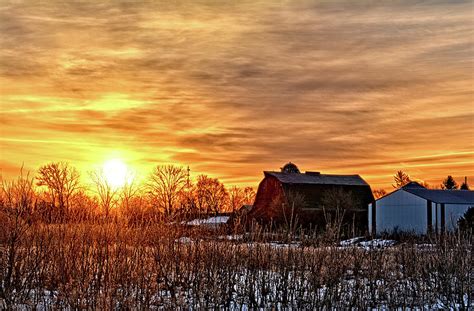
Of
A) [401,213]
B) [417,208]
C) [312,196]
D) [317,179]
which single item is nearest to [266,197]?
[312,196]

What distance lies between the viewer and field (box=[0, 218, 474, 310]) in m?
11.8

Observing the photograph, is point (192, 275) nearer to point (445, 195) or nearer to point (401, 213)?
point (401, 213)

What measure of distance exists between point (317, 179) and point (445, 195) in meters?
12.0

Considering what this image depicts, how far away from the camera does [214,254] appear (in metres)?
13.1

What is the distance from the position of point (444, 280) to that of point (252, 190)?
6088 centimetres

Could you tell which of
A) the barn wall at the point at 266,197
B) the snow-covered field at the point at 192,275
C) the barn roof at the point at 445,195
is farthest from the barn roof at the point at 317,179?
the snow-covered field at the point at 192,275

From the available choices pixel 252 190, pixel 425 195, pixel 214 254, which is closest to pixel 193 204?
pixel 214 254

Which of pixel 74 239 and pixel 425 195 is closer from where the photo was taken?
pixel 74 239

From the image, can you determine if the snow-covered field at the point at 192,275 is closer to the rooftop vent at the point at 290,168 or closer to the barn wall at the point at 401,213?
the barn wall at the point at 401,213

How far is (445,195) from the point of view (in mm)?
44875

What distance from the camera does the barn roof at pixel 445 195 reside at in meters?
43.7

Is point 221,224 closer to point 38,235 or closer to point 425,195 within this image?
point 38,235

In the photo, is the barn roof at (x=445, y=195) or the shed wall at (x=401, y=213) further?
the barn roof at (x=445, y=195)

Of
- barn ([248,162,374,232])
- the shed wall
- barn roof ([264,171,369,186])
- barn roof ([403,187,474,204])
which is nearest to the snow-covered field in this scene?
the shed wall
